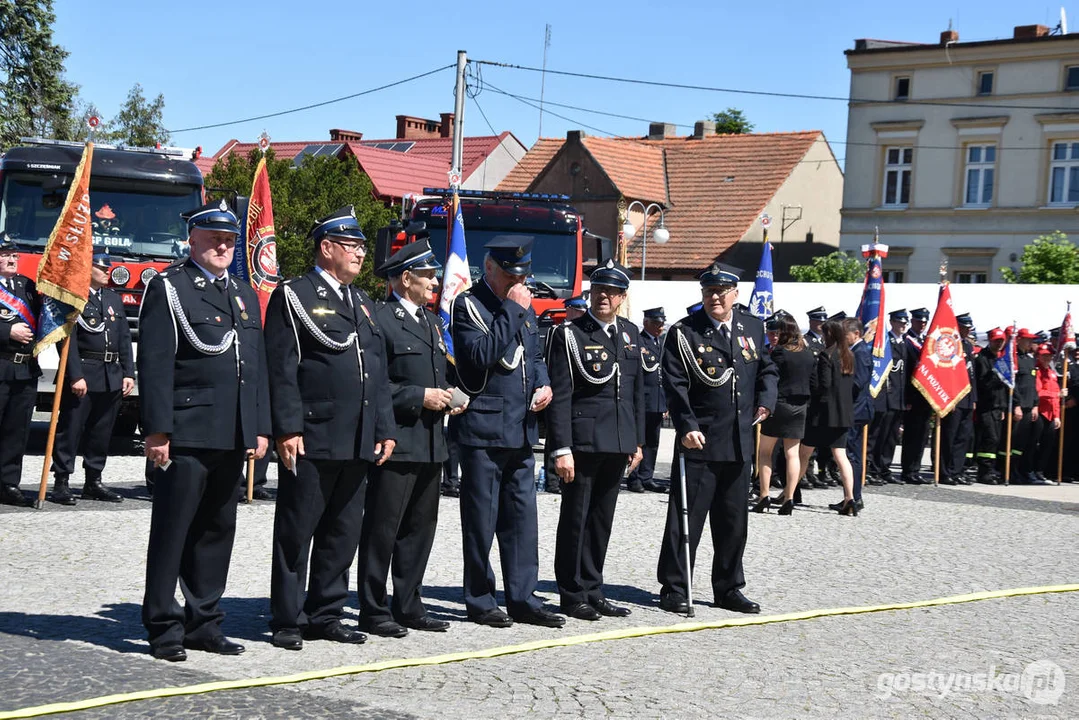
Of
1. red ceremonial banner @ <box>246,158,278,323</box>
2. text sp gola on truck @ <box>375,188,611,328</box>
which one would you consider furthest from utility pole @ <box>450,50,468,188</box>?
red ceremonial banner @ <box>246,158,278,323</box>

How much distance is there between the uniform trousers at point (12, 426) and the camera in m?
11.6

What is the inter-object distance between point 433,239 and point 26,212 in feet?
16.7

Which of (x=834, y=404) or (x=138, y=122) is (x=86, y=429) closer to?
(x=834, y=404)

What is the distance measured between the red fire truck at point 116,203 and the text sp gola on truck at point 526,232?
9.25ft

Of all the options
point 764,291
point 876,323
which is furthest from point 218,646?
point 764,291

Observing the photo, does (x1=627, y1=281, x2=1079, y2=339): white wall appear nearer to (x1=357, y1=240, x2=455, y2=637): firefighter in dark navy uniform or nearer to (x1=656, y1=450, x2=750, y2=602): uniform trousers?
(x1=656, y1=450, x2=750, y2=602): uniform trousers

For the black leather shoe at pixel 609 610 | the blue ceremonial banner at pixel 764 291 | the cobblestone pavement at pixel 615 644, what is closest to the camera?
the cobblestone pavement at pixel 615 644

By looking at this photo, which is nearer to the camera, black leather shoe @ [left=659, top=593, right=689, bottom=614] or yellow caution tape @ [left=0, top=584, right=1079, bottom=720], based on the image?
yellow caution tape @ [left=0, top=584, right=1079, bottom=720]

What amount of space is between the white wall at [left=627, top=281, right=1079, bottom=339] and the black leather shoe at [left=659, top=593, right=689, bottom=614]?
647 inches

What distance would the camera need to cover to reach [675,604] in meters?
8.44

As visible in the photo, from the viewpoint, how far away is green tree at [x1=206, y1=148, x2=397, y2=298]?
4153 centimetres

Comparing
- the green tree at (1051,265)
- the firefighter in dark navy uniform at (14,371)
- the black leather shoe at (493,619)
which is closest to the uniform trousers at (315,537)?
the black leather shoe at (493,619)

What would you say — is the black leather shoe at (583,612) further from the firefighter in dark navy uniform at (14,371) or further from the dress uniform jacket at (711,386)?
Result: the firefighter in dark navy uniform at (14,371)

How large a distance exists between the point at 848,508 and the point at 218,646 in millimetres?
8116
